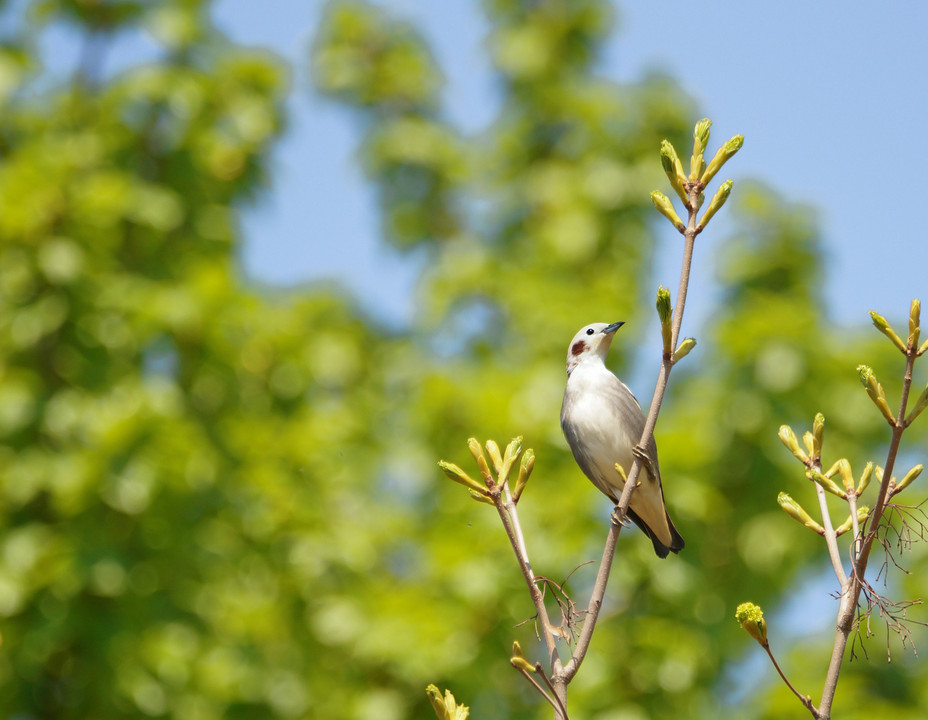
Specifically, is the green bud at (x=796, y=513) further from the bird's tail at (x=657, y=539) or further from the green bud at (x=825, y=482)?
the bird's tail at (x=657, y=539)

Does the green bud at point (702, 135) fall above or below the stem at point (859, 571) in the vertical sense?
above

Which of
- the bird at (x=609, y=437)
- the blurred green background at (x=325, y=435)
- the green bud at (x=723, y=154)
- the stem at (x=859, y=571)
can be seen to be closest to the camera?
the stem at (x=859, y=571)

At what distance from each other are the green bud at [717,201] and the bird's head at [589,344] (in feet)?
10.2

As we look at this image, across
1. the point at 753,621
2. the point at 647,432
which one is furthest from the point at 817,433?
the point at 753,621

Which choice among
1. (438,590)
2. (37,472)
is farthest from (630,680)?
(37,472)

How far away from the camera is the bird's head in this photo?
527 centimetres

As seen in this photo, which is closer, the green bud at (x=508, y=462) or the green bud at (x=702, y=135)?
the green bud at (x=508, y=462)

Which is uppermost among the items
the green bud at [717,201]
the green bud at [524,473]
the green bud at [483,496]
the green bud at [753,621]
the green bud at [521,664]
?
the green bud at [717,201]

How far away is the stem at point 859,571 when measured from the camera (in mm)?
1628

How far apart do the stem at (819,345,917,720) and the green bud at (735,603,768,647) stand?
0.13m

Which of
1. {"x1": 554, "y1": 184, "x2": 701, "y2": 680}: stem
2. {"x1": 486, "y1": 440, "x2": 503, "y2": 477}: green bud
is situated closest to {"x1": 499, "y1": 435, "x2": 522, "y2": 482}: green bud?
{"x1": 486, "y1": 440, "x2": 503, "y2": 477}: green bud

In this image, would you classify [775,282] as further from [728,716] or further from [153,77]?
[153,77]

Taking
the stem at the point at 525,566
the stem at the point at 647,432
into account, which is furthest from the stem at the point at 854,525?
the stem at the point at 525,566

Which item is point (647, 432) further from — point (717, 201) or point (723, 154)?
point (723, 154)
